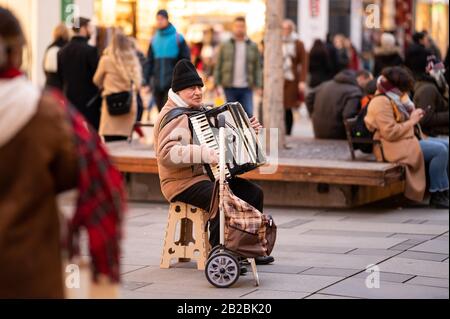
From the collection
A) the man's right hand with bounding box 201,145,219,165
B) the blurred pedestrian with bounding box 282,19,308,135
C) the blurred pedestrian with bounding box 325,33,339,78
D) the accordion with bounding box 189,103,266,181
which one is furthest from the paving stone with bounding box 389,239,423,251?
the blurred pedestrian with bounding box 325,33,339,78

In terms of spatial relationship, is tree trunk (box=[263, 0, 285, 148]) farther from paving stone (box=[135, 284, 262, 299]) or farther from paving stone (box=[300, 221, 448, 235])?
paving stone (box=[135, 284, 262, 299])

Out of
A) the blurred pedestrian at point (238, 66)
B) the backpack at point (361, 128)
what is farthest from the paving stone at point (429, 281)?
the blurred pedestrian at point (238, 66)

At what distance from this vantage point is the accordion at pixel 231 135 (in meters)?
7.74

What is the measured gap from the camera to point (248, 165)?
7.91 metres

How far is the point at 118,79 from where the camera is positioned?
13.9m

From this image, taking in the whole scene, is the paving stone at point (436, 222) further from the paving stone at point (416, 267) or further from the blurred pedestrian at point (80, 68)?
the blurred pedestrian at point (80, 68)

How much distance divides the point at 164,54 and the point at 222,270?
A: 8360 mm

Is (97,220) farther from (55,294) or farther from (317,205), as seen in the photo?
(317,205)

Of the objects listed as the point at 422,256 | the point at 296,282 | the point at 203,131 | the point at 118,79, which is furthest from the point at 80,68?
the point at 296,282

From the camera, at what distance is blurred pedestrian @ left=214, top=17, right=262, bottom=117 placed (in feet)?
55.1

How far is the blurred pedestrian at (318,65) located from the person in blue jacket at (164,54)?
4.58m

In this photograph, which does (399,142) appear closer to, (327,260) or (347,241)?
(347,241)
